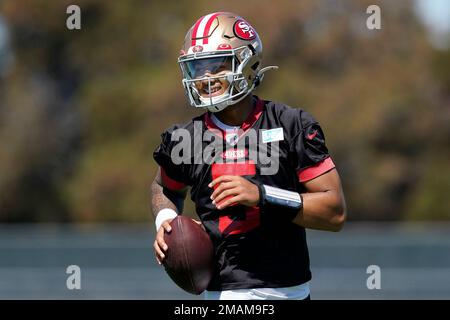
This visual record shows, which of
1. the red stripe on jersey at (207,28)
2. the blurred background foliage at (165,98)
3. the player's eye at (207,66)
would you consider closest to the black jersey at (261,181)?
the player's eye at (207,66)

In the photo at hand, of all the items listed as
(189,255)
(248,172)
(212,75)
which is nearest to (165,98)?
(212,75)

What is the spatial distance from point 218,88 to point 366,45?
72.2 feet

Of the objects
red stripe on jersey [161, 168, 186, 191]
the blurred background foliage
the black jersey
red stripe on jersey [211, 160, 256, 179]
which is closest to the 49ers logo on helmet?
the black jersey

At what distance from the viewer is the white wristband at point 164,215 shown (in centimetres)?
413

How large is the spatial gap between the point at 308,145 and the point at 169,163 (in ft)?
2.28

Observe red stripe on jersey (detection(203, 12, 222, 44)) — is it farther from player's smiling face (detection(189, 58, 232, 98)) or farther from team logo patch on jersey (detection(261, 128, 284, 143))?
team logo patch on jersey (detection(261, 128, 284, 143))

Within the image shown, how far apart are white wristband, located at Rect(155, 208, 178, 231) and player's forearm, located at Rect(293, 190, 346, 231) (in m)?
0.63

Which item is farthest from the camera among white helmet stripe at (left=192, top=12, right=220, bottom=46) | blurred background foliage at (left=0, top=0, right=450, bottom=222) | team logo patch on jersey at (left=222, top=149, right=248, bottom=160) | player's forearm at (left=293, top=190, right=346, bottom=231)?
blurred background foliage at (left=0, top=0, right=450, bottom=222)

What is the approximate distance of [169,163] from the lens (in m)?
4.22

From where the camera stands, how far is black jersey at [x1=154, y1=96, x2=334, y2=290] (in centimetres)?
393

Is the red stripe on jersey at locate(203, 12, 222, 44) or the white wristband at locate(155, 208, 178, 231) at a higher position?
the red stripe on jersey at locate(203, 12, 222, 44)

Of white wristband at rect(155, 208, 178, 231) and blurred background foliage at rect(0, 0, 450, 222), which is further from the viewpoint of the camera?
blurred background foliage at rect(0, 0, 450, 222)

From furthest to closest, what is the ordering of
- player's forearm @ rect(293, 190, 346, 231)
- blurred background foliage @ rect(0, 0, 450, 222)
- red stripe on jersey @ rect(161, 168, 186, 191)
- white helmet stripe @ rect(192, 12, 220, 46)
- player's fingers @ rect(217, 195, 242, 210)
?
blurred background foliage @ rect(0, 0, 450, 222) → red stripe on jersey @ rect(161, 168, 186, 191) → white helmet stripe @ rect(192, 12, 220, 46) → player's forearm @ rect(293, 190, 346, 231) → player's fingers @ rect(217, 195, 242, 210)

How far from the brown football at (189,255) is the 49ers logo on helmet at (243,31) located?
886mm
